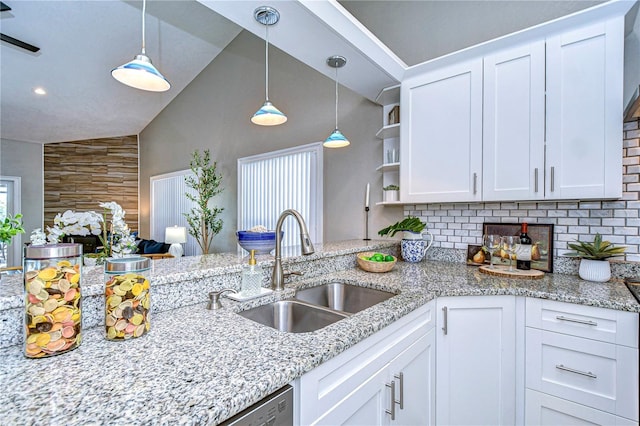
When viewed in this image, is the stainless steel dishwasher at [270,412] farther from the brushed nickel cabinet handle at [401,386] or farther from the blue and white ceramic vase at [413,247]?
the blue and white ceramic vase at [413,247]

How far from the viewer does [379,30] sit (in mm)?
2850

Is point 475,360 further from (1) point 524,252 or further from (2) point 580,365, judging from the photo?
(1) point 524,252

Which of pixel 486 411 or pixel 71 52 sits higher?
pixel 71 52

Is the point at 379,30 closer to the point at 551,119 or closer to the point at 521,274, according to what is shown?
the point at 551,119

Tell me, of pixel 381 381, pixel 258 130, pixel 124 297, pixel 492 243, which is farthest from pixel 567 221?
pixel 258 130

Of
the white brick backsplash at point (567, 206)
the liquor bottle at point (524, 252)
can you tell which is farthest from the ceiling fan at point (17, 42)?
the white brick backsplash at point (567, 206)

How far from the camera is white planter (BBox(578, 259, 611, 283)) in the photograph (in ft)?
5.43

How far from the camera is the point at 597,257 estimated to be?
1.67m

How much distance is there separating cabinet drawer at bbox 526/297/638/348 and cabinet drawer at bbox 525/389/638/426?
32 cm

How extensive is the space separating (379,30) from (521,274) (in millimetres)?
2403

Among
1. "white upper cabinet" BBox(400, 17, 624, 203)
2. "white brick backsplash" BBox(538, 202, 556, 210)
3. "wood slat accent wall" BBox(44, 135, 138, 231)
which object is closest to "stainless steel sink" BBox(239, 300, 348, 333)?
"white upper cabinet" BBox(400, 17, 624, 203)

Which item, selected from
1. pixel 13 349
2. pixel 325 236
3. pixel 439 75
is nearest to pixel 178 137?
pixel 325 236

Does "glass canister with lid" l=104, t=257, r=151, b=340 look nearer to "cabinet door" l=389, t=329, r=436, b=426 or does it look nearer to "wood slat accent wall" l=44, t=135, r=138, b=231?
"cabinet door" l=389, t=329, r=436, b=426

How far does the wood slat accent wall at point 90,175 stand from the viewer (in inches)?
235
